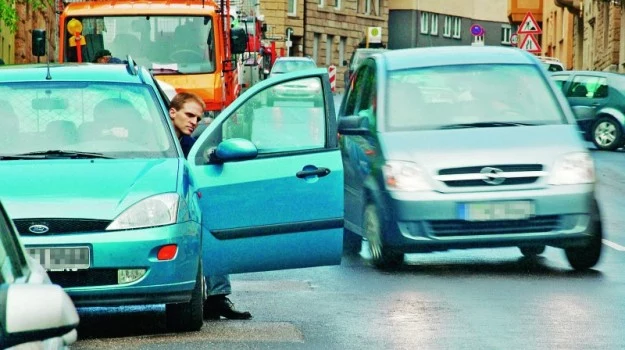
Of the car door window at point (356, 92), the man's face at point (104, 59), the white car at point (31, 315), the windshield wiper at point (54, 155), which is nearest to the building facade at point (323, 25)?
the man's face at point (104, 59)

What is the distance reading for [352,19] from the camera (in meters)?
110

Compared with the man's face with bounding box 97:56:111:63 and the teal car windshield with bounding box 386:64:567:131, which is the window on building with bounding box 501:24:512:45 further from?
the teal car windshield with bounding box 386:64:567:131

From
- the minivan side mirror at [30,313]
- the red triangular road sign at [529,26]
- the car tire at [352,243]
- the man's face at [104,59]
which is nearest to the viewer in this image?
the minivan side mirror at [30,313]

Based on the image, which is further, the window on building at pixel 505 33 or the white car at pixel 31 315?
the window on building at pixel 505 33

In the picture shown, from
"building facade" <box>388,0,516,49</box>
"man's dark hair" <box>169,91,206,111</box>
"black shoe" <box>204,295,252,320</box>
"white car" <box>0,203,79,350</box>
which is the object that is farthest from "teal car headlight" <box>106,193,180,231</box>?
"building facade" <box>388,0,516,49</box>

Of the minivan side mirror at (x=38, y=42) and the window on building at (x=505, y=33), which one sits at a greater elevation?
the minivan side mirror at (x=38, y=42)

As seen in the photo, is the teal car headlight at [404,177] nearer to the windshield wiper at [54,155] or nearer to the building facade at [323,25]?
the windshield wiper at [54,155]

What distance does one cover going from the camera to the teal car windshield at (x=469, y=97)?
12383 mm

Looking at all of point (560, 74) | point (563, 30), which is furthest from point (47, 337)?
point (563, 30)

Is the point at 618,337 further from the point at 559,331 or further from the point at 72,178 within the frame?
the point at 72,178

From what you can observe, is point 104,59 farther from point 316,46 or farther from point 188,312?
point 316,46

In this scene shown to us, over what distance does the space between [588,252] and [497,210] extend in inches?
33.6

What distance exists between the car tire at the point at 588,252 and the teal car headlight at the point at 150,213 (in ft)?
14.6

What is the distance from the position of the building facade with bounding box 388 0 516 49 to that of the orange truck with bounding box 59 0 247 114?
9094 cm
